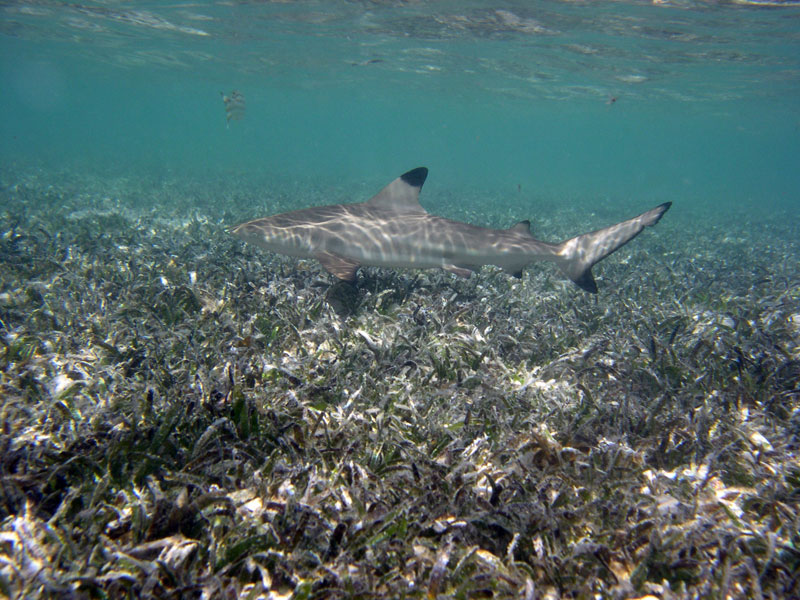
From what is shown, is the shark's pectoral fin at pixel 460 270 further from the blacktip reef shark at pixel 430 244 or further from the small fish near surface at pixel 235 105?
the small fish near surface at pixel 235 105

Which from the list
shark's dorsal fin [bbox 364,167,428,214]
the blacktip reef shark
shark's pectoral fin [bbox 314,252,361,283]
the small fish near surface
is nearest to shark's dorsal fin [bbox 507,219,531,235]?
the blacktip reef shark

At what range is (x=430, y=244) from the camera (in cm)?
673

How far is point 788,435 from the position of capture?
3.84 meters

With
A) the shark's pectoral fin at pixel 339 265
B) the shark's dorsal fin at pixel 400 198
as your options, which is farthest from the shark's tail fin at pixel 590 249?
the shark's pectoral fin at pixel 339 265

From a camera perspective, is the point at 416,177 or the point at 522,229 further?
the point at 416,177

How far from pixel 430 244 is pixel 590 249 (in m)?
2.66

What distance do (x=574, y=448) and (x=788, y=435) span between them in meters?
2.13

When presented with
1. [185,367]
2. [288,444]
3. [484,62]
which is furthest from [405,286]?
[484,62]

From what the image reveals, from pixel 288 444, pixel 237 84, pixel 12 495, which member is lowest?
pixel 237 84

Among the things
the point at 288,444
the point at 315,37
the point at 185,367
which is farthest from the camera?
the point at 315,37

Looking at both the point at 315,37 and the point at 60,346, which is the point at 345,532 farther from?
the point at 315,37

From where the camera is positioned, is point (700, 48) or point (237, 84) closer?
point (700, 48)

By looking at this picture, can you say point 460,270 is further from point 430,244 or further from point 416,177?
point 416,177

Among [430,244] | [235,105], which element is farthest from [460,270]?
[235,105]
